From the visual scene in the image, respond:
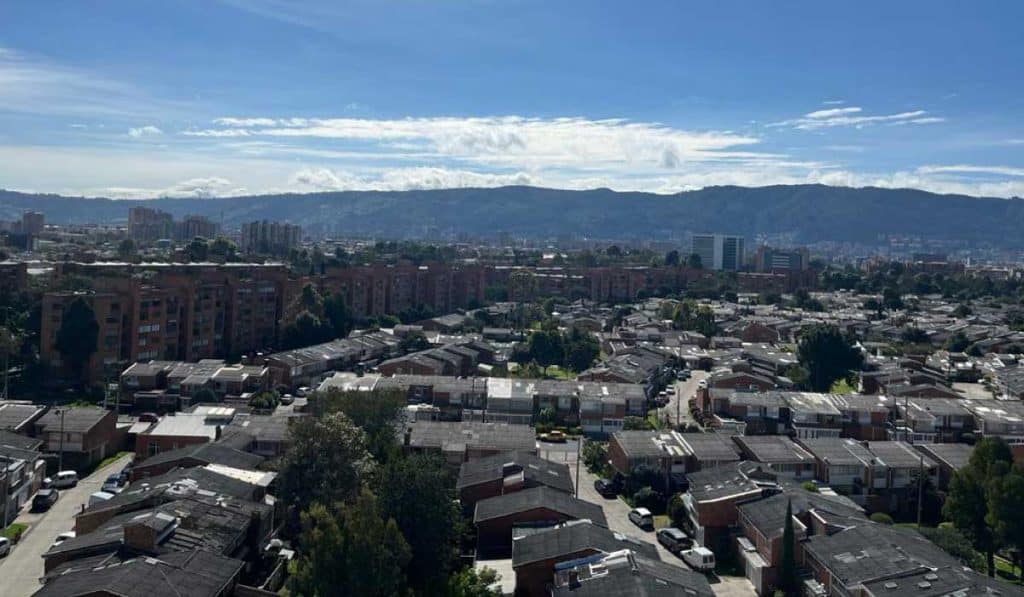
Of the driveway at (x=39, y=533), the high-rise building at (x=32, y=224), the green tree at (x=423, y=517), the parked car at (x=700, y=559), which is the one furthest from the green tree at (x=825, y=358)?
the high-rise building at (x=32, y=224)

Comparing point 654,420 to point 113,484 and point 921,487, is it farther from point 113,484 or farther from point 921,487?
point 113,484

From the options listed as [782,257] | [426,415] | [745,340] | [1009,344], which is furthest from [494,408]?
[782,257]

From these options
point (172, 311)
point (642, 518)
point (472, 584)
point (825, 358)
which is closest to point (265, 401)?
point (172, 311)

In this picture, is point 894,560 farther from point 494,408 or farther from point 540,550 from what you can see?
point 494,408

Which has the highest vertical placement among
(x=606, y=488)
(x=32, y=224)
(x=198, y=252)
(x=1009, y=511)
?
(x=32, y=224)

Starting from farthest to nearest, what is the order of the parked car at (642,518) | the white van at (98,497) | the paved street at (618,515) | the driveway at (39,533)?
the parked car at (642,518)
the white van at (98,497)
the paved street at (618,515)
the driveway at (39,533)

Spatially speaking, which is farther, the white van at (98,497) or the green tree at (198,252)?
the green tree at (198,252)

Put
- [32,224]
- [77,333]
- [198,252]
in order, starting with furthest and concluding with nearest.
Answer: [32,224] → [198,252] → [77,333]

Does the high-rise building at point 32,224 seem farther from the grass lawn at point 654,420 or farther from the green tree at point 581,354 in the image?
the grass lawn at point 654,420
